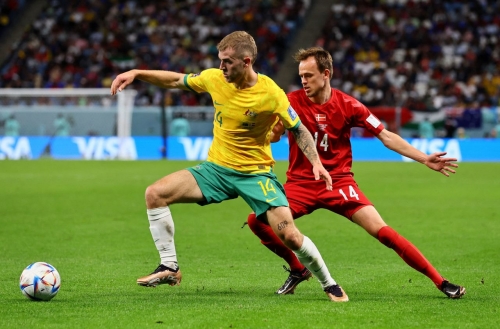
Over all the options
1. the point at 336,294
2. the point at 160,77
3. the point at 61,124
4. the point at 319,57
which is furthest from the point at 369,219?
the point at 61,124

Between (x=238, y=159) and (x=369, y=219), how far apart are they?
1241 mm

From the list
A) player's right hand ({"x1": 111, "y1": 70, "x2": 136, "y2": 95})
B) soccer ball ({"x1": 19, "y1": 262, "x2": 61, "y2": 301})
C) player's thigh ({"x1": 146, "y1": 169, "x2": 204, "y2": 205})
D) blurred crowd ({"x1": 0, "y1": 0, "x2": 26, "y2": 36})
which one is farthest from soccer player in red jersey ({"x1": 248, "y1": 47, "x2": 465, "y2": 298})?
blurred crowd ({"x1": 0, "y1": 0, "x2": 26, "y2": 36})

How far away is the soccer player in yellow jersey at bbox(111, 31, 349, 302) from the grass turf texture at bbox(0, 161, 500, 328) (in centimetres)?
49

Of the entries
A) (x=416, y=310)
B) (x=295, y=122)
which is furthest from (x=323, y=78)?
(x=416, y=310)

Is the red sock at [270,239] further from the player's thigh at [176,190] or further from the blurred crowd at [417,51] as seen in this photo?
the blurred crowd at [417,51]

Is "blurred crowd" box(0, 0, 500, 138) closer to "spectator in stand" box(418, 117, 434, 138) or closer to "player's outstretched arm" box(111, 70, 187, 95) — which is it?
"spectator in stand" box(418, 117, 434, 138)

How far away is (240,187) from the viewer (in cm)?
704

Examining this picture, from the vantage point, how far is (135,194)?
17.5 m

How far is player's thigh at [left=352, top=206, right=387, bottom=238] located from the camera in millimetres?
7243

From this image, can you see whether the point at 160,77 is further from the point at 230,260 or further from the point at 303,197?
the point at 230,260

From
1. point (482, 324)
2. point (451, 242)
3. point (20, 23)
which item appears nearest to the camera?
point (482, 324)

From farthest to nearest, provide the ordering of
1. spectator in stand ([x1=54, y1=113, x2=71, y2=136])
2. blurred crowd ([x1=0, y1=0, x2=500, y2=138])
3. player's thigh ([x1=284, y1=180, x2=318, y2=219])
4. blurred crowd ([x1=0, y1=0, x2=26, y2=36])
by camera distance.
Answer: blurred crowd ([x1=0, y1=0, x2=26, y2=36]) < blurred crowd ([x1=0, y1=0, x2=500, y2=138]) < spectator in stand ([x1=54, y1=113, x2=71, y2=136]) < player's thigh ([x1=284, y1=180, x2=318, y2=219])

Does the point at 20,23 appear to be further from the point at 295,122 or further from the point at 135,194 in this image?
the point at 295,122

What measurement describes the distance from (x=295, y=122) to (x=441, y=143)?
2033 centimetres
